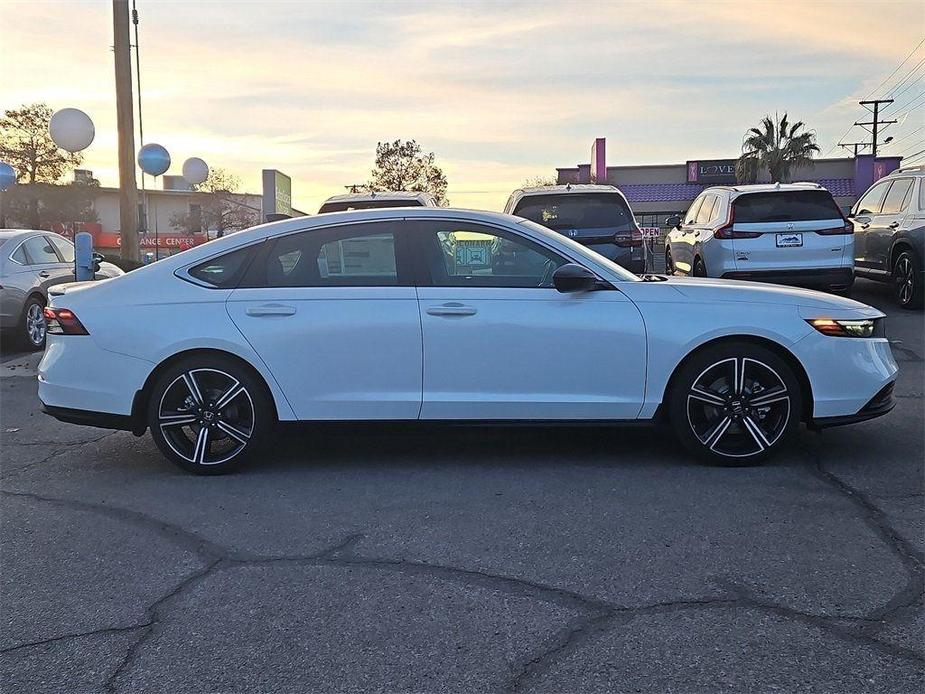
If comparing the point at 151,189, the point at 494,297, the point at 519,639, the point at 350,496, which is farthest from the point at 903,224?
the point at 151,189

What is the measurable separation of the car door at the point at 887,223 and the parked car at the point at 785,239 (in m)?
1.45

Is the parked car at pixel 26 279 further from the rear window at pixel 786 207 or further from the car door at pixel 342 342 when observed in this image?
the rear window at pixel 786 207

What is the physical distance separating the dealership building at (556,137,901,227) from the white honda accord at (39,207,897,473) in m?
37.2

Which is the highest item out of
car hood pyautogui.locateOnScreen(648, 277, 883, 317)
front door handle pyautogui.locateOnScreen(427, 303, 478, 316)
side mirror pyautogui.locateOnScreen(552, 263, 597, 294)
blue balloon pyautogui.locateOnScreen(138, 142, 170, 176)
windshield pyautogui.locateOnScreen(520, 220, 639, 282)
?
blue balloon pyautogui.locateOnScreen(138, 142, 170, 176)

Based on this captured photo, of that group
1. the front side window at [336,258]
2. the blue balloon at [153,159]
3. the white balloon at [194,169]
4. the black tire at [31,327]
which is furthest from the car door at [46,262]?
the white balloon at [194,169]

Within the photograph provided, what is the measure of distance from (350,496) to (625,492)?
1498 mm

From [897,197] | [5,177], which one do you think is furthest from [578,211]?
[5,177]

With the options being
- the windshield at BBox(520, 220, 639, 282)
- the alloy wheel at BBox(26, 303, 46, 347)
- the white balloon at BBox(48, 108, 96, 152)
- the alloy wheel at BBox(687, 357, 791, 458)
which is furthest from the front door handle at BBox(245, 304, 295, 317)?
the white balloon at BBox(48, 108, 96, 152)

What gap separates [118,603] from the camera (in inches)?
134

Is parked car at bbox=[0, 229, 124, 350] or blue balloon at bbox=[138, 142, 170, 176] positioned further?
blue balloon at bbox=[138, 142, 170, 176]

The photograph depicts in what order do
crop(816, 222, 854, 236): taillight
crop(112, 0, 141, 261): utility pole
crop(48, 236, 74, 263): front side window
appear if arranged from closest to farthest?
crop(816, 222, 854, 236): taillight < crop(48, 236, 74, 263): front side window < crop(112, 0, 141, 261): utility pole

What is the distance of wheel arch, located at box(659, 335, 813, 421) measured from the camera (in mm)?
5008

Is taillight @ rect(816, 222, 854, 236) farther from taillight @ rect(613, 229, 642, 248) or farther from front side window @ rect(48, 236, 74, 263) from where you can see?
front side window @ rect(48, 236, 74, 263)

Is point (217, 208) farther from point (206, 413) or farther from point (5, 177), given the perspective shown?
point (206, 413)
